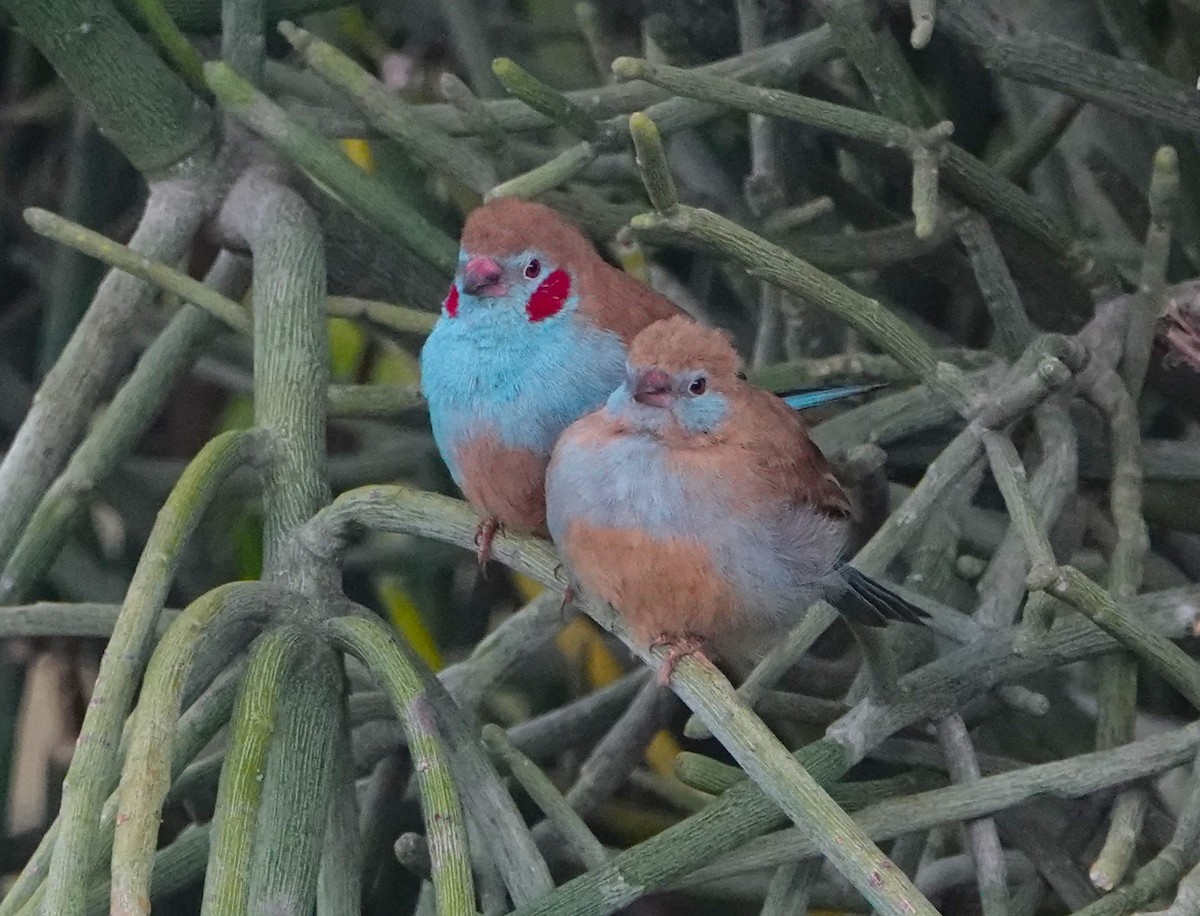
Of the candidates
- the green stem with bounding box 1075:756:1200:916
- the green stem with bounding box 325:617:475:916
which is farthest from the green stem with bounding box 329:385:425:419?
→ the green stem with bounding box 1075:756:1200:916

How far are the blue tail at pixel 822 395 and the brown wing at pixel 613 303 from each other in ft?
0.71

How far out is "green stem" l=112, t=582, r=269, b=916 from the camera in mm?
1409

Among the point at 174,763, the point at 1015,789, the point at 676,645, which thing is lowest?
the point at 1015,789

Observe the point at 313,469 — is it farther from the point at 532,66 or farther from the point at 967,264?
→ the point at 532,66

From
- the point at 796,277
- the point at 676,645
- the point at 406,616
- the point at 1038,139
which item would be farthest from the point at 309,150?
the point at 406,616

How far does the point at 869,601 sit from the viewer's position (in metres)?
2.18

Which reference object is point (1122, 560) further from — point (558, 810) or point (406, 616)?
point (406, 616)

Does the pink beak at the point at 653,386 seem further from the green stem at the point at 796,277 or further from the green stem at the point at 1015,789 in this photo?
the green stem at the point at 1015,789

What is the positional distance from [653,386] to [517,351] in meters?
0.33

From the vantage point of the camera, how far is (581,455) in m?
2.15

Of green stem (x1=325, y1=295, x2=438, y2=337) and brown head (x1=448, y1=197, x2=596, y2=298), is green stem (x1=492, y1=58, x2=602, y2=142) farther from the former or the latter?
green stem (x1=325, y1=295, x2=438, y2=337)

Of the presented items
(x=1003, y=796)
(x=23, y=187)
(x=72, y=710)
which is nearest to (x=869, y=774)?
(x=1003, y=796)

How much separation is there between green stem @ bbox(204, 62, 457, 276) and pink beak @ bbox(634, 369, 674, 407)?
58 cm

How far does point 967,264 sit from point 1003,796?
4.07 ft
